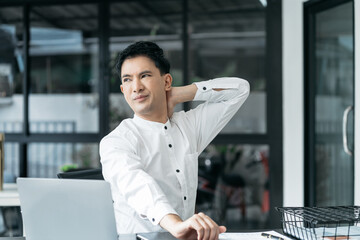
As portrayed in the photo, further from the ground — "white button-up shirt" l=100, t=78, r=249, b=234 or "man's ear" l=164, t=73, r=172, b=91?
"man's ear" l=164, t=73, r=172, b=91

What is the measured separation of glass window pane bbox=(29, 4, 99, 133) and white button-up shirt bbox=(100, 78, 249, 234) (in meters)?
2.91

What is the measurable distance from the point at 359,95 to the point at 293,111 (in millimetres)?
900

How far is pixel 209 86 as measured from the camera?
2168 millimetres

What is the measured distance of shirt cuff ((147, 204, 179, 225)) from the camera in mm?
1427

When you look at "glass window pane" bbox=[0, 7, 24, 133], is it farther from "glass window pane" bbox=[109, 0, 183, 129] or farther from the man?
the man

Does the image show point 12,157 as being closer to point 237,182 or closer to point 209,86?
point 237,182

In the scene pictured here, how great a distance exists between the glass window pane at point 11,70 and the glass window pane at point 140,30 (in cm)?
97

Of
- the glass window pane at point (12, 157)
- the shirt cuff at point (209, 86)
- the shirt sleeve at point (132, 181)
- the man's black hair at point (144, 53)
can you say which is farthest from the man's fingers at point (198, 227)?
the glass window pane at point (12, 157)

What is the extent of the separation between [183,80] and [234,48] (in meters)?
1.65

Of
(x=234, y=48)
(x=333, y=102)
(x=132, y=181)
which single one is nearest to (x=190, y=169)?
(x=132, y=181)

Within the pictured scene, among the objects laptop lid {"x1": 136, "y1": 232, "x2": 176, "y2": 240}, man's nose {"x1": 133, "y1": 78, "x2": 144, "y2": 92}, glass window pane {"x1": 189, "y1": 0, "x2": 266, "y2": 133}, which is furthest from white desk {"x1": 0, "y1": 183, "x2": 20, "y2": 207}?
glass window pane {"x1": 189, "y1": 0, "x2": 266, "y2": 133}

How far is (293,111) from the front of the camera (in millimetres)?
4129

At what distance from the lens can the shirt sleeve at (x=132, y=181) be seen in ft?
4.79

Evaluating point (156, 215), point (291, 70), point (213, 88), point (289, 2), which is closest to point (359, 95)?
point (291, 70)
